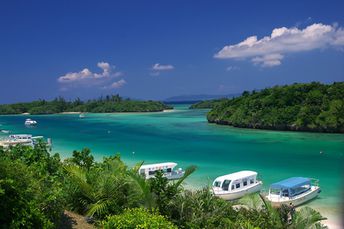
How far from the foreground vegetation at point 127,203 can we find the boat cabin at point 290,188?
34.2 ft

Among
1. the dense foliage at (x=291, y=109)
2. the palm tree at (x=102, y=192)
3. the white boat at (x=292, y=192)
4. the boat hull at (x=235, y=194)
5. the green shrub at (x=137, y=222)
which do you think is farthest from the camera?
the dense foliage at (x=291, y=109)

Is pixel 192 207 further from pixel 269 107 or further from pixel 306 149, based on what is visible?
pixel 269 107

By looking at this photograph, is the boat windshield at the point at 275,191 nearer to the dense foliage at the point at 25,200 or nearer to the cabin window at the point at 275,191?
the cabin window at the point at 275,191

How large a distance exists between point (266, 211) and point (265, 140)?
135 ft

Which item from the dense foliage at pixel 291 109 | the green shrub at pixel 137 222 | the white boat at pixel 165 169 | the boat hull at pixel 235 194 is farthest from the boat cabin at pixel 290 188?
the dense foliage at pixel 291 109

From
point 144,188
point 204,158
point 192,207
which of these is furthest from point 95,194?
point 204,158

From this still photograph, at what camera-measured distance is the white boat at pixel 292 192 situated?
19.1 metres

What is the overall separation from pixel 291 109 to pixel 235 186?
154 feet

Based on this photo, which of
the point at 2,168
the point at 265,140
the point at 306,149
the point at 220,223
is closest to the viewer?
the point at 2,168

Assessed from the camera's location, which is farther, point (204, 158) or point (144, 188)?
point (204, 158)

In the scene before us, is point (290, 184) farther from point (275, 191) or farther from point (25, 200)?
point (25, 200)

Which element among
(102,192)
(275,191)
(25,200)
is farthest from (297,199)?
(25,200)

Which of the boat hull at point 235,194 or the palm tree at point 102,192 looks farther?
the boat hull at point 235,194

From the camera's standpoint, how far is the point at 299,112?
2482 inches
